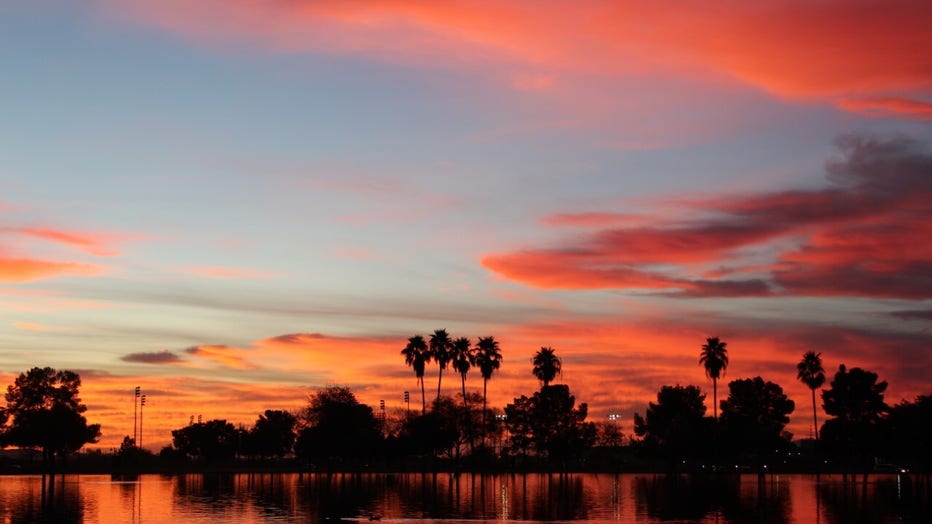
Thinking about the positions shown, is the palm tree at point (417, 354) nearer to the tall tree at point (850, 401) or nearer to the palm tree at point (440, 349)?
the palm tree at point (440, 349)

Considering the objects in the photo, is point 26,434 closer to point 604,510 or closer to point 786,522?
point 604,510

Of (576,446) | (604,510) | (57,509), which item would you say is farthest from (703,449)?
(57,509)

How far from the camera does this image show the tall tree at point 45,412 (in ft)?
546

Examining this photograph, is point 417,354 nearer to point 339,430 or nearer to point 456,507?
point 339,430

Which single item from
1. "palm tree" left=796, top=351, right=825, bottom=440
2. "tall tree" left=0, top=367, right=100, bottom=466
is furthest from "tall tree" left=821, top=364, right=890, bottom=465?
"tall tree" left=0, top=367, right=100, bottom=466

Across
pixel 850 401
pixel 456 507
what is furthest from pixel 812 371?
pixel 456 507

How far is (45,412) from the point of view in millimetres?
167500

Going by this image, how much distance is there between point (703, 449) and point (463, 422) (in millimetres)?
44759

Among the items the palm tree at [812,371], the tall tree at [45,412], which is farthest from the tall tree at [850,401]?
the tall tree at [45,412]

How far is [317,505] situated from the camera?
239ft

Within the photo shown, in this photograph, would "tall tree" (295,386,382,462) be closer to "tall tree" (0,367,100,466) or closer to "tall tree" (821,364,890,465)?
"tall tree" (0,367,100,466)

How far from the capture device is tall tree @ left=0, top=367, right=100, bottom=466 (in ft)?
546

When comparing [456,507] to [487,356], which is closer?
[456,507]

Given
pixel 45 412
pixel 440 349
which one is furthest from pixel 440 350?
pixel 45 412
